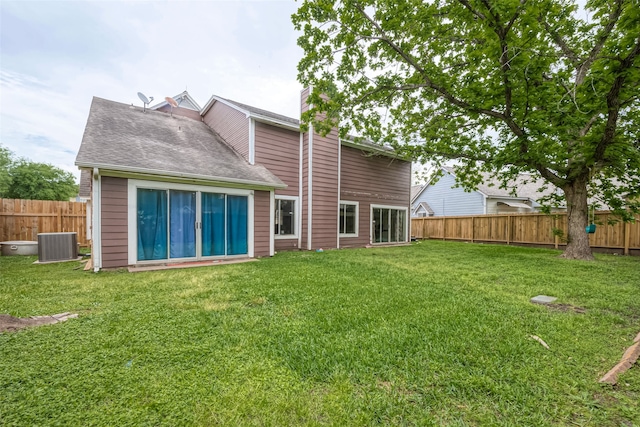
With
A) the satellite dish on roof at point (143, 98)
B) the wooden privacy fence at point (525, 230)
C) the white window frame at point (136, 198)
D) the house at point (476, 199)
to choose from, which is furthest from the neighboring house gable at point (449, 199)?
the satellite dish on roof at point (143, 98)

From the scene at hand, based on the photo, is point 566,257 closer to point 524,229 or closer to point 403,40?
point 524,229

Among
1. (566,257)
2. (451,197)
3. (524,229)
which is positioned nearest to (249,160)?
(566,257)

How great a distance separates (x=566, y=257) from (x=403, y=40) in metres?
8.03

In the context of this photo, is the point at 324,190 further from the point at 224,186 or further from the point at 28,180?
the point at 28,180

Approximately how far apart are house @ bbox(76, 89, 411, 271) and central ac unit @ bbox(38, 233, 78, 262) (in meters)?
1.91

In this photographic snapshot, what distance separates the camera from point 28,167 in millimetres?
22219

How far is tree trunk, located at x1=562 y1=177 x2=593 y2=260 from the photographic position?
7.81m

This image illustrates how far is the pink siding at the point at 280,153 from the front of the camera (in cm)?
905

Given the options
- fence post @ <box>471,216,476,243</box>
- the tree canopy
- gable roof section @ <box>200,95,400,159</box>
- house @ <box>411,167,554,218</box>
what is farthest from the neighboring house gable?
the tree canopy

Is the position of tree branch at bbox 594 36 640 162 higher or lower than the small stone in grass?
higher

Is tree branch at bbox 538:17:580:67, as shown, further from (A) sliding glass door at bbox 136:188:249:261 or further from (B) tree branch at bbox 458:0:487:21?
(A) sliding glass door at bbox 136:188:249:261

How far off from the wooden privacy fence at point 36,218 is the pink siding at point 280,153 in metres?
7.57

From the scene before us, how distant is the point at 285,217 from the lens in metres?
9.55

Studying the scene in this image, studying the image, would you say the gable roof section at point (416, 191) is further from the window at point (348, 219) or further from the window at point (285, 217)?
the window at point (285, 217)
